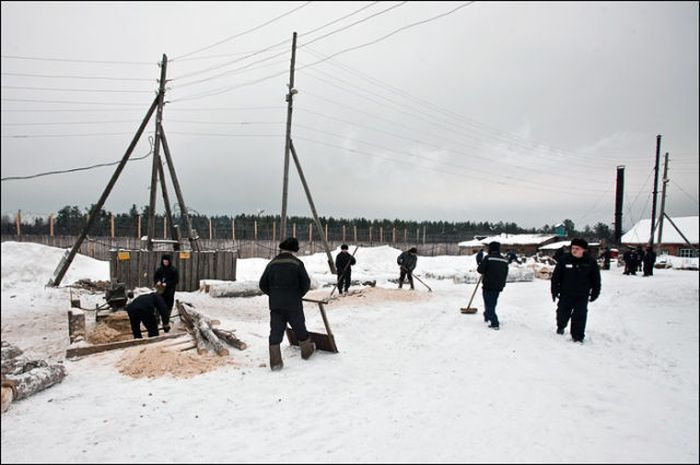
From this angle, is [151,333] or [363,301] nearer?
[151,333]

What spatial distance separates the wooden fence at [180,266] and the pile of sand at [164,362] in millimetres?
8134

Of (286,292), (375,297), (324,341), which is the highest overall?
(286,292)

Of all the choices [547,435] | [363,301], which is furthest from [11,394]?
[363,301]

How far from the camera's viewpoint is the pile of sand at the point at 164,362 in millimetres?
5258

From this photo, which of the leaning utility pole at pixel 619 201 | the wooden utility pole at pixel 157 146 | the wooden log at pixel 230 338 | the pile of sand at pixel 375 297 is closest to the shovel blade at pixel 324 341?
the wooden log at pixel 230 338

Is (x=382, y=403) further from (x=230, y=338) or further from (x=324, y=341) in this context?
(x=230, y=338)

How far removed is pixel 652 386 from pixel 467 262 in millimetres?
24933

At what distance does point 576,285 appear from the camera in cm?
711

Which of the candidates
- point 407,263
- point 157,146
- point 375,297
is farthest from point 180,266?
point 407,263

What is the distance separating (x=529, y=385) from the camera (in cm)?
478

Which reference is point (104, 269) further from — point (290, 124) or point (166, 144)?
point (290, 124)

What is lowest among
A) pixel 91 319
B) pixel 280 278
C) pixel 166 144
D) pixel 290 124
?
pixel 91 319

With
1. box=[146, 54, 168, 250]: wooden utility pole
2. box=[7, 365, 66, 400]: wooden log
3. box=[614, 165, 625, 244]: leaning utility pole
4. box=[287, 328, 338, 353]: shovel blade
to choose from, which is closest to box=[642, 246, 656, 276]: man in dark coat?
box=[614, 165, 625, 244]: leaning utility pole

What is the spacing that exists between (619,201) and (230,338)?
2663cm
